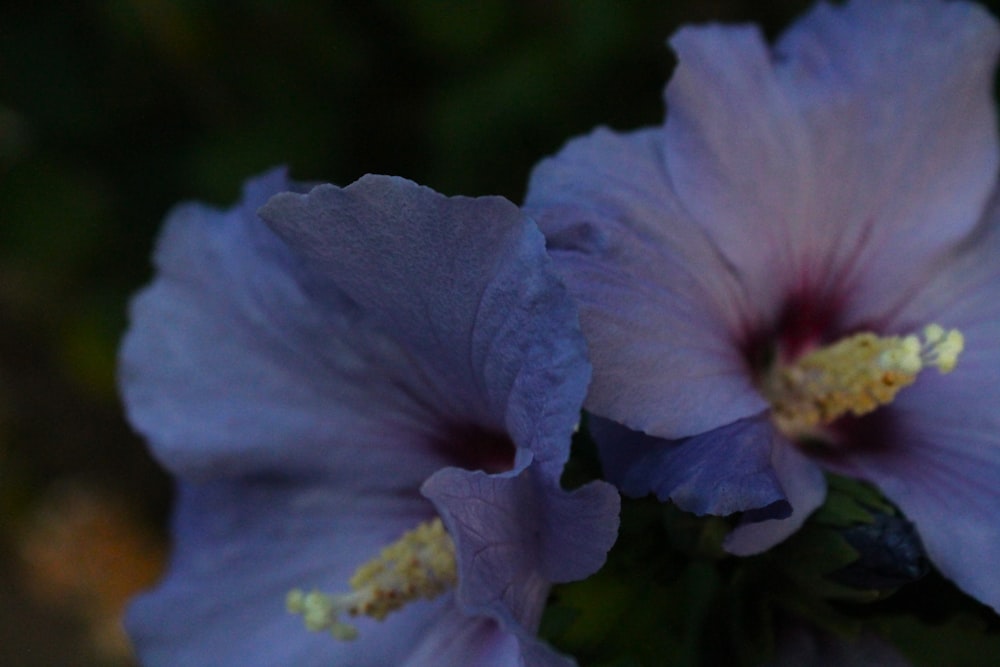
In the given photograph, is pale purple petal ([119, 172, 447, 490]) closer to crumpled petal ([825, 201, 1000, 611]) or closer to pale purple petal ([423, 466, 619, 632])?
pale purple petal ([423, 466, 619, 632])

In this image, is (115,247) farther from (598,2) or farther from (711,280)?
(711,280)

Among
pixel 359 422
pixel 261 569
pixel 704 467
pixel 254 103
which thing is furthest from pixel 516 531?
pixel 254 103

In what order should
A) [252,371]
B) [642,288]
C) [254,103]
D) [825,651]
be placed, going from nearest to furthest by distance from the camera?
1. [642,288]
2. [825,651]
3. [252,371]
4. [254,103]

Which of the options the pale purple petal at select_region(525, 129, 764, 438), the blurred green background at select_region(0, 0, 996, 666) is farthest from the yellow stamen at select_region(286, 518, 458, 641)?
the blurred green background at select_region(0, 0, 996, 666)

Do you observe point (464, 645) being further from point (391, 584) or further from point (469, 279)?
point (469, 279)

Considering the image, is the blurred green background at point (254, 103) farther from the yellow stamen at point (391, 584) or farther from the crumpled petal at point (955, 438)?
the yellow stamen at point (391, 584)
